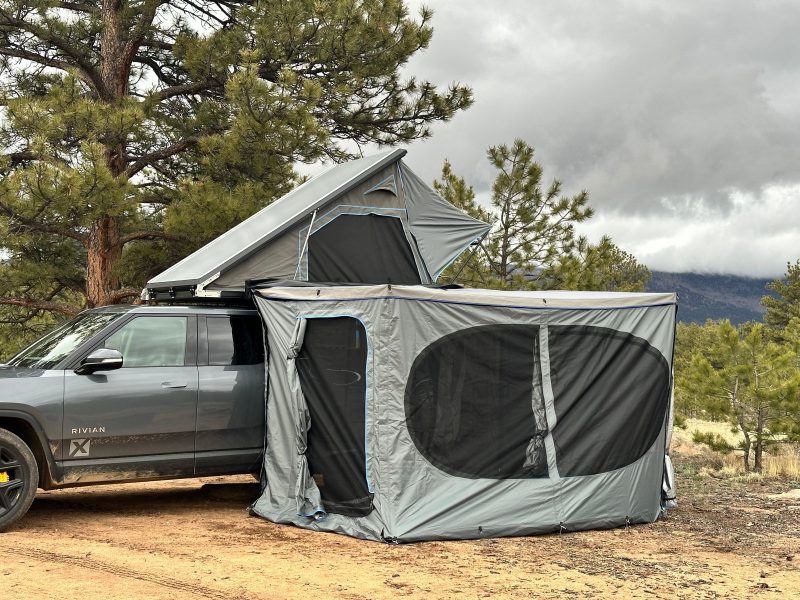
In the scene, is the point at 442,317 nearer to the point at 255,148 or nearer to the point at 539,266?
the point at 255,148

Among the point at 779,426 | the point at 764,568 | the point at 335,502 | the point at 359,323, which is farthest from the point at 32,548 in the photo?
the point at 779,426

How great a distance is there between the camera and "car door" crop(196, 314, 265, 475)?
8328 mm

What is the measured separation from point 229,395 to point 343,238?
2870 mm

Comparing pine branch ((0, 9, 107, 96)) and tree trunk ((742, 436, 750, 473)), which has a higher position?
pine branch ((0, 9, 107, 96))

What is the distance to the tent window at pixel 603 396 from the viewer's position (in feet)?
26.7

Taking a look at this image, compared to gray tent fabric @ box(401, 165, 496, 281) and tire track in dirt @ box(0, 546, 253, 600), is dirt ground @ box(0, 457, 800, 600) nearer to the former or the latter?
tire track in dirt @ box(0, 546, 253, 600)

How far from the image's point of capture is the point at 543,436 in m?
8.02

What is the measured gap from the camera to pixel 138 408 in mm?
7969

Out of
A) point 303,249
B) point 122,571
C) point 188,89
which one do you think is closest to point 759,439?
point 303,249

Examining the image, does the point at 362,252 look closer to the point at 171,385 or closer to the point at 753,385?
the point at 171,385

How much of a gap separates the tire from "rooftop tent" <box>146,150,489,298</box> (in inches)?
90.7

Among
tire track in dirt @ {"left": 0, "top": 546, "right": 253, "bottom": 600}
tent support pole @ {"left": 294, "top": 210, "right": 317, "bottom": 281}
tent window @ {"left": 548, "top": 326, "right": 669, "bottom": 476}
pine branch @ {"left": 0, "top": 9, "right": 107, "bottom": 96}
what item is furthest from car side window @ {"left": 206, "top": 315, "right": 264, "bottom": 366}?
pine branch @ {"left": 0, "top": 9, "right": 107, "bottom": 96}

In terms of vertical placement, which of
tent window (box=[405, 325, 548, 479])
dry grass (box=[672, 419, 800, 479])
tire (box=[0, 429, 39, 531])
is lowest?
dry grass (box=[672, 419, 800, 479])

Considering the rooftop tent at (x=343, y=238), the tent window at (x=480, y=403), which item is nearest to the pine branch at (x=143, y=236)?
the rooftop tent at (x=343, y=238)
